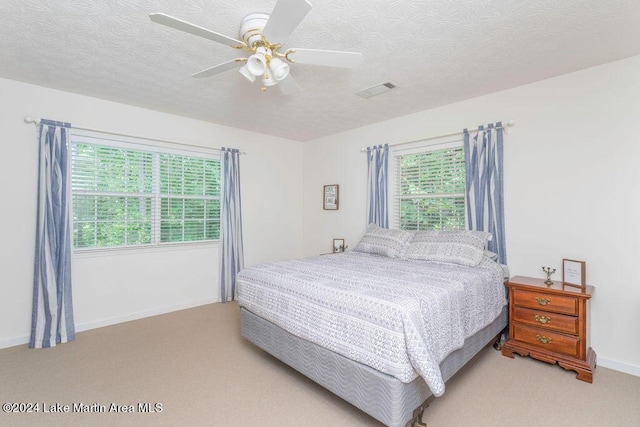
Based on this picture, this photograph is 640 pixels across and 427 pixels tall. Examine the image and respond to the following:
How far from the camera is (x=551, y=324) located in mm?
2490

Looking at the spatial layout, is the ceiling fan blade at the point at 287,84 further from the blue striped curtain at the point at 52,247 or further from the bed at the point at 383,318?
the blue striped curtain at the point at 52,247

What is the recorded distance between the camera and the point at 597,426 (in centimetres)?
182

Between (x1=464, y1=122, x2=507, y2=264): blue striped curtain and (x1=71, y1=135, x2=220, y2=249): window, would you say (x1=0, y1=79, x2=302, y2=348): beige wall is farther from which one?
(x1=464, y1=122, x2=507, y2=264): blue striped curtain

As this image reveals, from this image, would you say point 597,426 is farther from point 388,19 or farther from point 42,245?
point 42,245

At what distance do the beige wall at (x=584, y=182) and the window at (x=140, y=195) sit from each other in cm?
329

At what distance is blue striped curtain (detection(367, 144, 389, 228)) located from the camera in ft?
13.3

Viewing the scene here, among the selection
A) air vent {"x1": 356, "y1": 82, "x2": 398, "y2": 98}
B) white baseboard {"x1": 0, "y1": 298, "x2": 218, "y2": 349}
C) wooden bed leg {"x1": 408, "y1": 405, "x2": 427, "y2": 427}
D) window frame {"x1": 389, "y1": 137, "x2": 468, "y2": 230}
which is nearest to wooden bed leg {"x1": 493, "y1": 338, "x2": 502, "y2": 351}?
wooden bed leg {"x1": 408, "y1": 405, "x2": 427, "y2": 427}

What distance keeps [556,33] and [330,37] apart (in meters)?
1.52

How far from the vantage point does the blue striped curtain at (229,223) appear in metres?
4.31

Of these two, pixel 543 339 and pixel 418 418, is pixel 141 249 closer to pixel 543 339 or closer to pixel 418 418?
pixel 418 418

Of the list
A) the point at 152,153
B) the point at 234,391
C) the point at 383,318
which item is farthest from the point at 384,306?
the point at 152,153

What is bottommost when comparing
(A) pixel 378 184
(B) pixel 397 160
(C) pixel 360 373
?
(C) pixel 360 373

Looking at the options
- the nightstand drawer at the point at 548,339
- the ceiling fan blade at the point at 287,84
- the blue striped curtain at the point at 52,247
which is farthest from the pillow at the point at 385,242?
the blue striped curtain at the point at 52,247

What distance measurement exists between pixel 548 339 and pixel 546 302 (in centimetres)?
30
